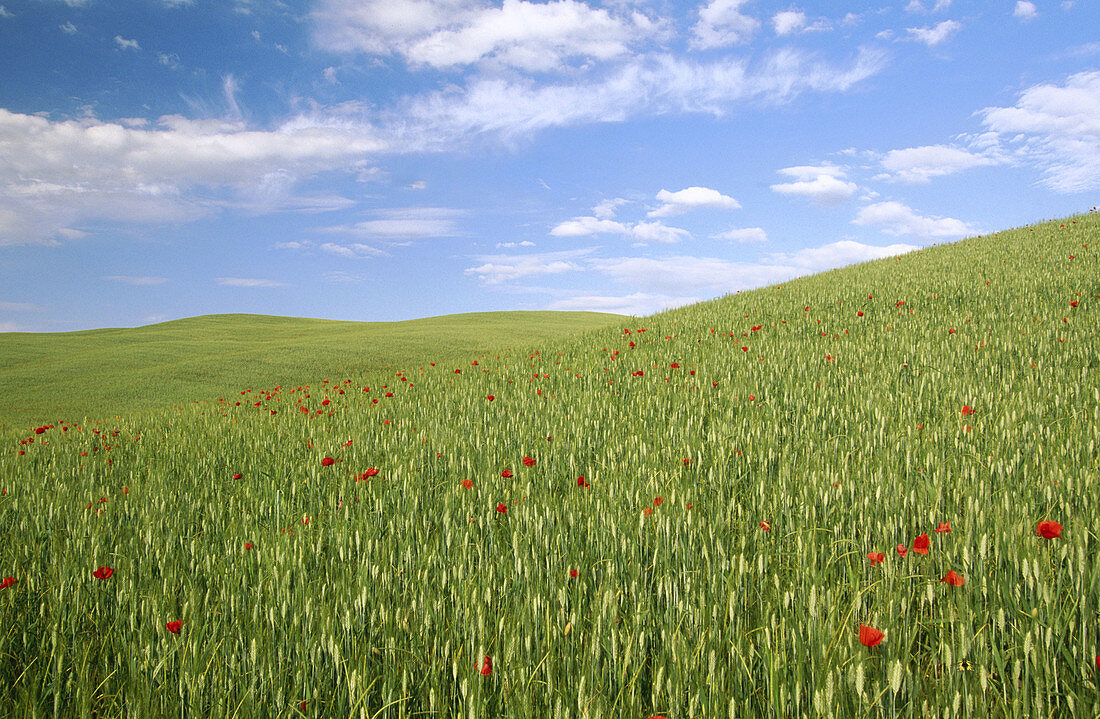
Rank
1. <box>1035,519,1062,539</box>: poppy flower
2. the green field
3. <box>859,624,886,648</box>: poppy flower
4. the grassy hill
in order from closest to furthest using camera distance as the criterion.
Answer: <box>859,624,886,648</box>: poppy flower → the green field → <box>1035,519,1062,539</box>: poppy flower → the grassy hill

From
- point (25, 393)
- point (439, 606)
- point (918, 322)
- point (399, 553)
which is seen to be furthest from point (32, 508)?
point (25, 393)

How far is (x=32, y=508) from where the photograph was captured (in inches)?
161

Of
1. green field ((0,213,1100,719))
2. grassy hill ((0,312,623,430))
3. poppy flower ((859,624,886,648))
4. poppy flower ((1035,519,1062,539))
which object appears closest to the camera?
poppy flower ((859,624,886,648))

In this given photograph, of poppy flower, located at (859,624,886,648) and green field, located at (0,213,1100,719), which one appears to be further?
green field, located at (0,213,1100,719)

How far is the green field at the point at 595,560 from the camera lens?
1707 millimetres

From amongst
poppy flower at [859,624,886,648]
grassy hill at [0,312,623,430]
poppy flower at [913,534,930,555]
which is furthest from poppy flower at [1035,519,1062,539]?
grassy hill at [0,312,623,430]

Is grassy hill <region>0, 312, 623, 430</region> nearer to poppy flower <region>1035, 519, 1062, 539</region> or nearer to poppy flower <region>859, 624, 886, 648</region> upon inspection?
poppy flower <region>859, 624, 886, 648</region>

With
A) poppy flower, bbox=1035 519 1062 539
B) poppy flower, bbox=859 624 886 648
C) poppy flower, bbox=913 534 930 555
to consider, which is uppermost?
poppy flower, bbox=1035 519 1062 539

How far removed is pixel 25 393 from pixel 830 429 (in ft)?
68.3

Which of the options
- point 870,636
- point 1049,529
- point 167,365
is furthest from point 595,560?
point 167,365

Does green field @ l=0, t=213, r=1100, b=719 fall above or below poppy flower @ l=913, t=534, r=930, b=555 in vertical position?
below

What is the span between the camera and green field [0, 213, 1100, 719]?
1.71 meters

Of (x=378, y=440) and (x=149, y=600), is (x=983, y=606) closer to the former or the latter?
(x=149, y=600)

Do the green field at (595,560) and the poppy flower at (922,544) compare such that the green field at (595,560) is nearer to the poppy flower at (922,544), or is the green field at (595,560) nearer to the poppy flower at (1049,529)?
the poppy flower at (1049,529)
